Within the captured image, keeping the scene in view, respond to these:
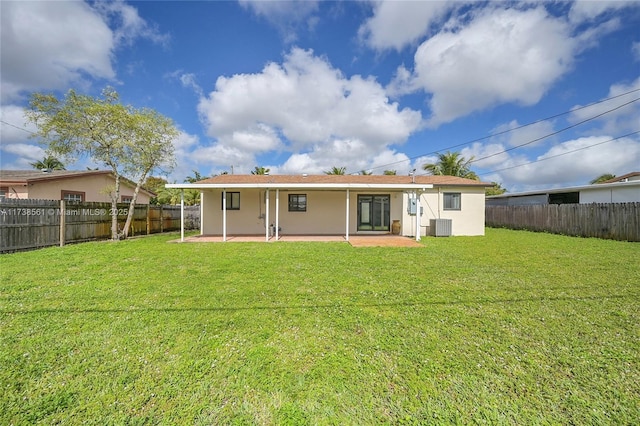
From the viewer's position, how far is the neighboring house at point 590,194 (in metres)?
14.0

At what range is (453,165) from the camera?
26.3m

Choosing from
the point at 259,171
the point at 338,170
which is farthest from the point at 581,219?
the point at 259,171

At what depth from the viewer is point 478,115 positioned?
23453 millimetres

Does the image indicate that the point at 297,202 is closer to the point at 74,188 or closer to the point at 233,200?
the point at 233,200

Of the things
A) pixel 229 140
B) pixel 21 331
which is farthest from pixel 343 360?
pixel 229 140

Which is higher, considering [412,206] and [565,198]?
[565,198]

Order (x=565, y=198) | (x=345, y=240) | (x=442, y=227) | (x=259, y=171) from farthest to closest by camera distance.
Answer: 1. (x=259, y=171)
2. (x=565, y=198)
3. (x=442, y=227)
4. (x=345, y=240)

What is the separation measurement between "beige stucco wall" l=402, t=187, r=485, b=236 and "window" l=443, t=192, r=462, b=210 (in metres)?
0.16

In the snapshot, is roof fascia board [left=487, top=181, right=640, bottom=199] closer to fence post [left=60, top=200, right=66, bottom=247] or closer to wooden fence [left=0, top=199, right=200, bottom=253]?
wooden fence [left=0, top=199, right=200, bottom=253]

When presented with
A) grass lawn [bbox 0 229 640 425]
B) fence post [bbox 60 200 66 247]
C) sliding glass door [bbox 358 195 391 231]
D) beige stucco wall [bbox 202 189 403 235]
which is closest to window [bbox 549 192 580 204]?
beige stucco wall [bbox 202 189 403 235]

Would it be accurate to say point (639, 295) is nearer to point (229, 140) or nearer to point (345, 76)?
point (345, 76)

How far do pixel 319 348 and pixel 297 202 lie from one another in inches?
455

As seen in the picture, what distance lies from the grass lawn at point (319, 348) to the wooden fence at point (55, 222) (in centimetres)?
416

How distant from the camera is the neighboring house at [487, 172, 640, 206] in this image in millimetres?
→ 14039
